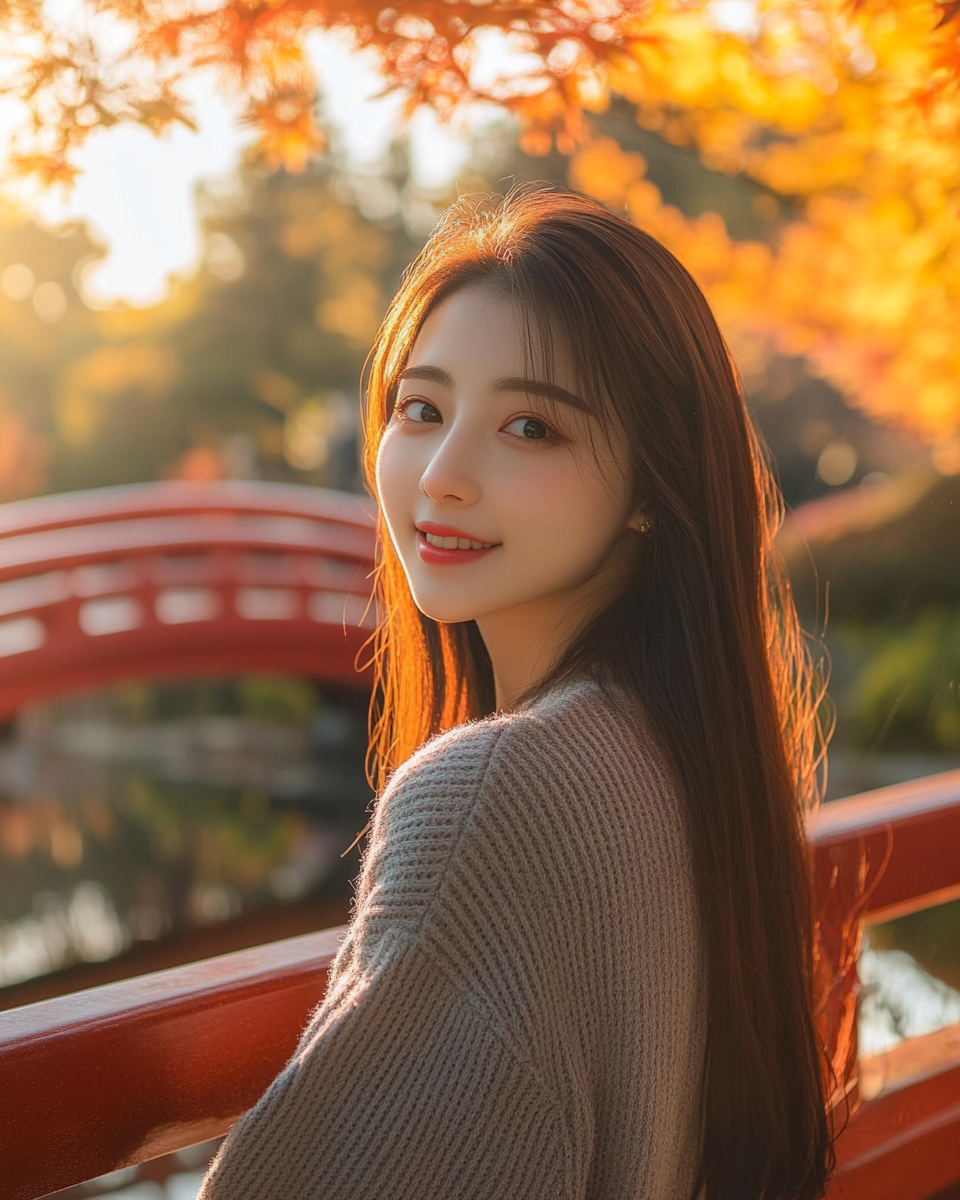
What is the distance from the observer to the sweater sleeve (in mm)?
833

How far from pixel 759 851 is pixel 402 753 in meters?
0.51

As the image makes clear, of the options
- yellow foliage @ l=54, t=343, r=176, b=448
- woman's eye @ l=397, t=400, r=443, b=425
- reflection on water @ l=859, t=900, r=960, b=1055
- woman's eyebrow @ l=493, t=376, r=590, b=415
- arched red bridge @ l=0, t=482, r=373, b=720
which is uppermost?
yellow foliage @ l=54, t=343, r=176, b=448

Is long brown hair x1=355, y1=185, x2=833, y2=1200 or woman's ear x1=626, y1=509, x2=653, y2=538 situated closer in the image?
long brown hair x1=355, y1=185, x2=833, y2=1200

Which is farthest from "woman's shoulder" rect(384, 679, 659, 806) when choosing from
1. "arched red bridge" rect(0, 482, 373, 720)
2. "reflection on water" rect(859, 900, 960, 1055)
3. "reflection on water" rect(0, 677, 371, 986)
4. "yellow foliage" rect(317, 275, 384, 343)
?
"yellow foliage" rect(317, 275, 384, 343)

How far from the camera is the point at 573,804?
2.95 ft

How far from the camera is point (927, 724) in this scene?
438 centimetres

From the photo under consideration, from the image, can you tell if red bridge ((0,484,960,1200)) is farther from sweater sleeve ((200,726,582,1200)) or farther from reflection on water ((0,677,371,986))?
reflection on water ((0,677,371,986))

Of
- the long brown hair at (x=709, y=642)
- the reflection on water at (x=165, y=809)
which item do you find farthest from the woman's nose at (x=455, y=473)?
the reflection on water at (x=165, y=809)

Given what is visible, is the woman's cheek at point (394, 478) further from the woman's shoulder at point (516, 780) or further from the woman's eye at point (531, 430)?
the woman's shoulder at point (516, 780)

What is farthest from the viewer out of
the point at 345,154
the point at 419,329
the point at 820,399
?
the point at 820,399

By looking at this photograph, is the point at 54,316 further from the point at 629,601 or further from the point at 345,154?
the point at 629,601

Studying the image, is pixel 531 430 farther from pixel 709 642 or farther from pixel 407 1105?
pixel 407 1105

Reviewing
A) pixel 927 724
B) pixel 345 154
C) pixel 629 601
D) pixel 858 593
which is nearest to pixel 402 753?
pixel 629 601

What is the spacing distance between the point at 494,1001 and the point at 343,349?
10.5m
